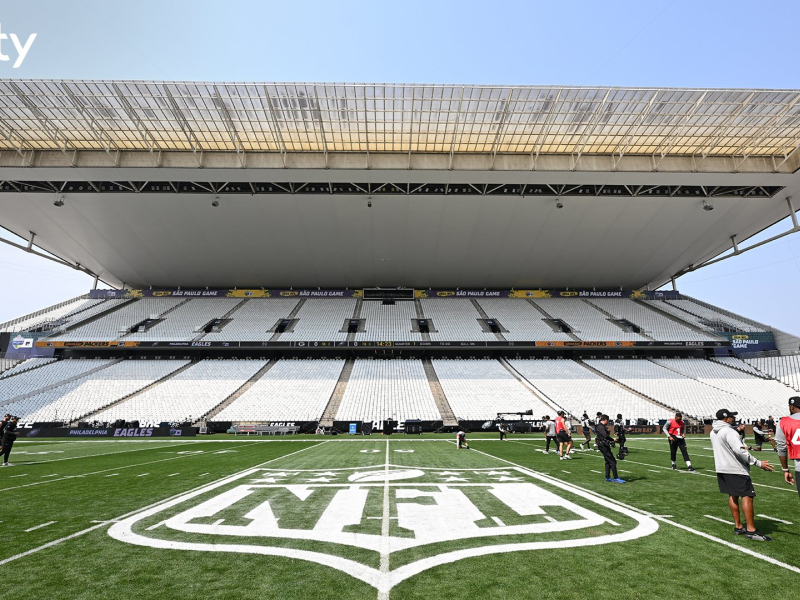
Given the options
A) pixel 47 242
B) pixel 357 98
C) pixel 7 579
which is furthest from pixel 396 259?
pixel 7 579

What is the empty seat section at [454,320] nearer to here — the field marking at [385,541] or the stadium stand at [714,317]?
the stadium stand at [714,317]

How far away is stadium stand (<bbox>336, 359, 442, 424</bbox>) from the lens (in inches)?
1202

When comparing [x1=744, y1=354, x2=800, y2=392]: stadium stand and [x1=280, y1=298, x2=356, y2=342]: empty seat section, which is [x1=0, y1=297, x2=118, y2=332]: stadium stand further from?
[x1=744, y1=354, x2=800, y2=392]: stadium stand

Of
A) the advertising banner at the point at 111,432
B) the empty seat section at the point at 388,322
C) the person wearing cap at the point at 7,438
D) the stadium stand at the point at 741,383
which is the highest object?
the empty seat section at the point at 388,322

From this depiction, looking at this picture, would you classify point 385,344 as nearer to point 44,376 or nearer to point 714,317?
point 44,376

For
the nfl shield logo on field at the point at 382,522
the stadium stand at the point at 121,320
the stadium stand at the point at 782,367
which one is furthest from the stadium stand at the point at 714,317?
the stadium stand at the point at 121,320

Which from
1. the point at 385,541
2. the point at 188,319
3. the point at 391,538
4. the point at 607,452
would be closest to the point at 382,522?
the point at 391,538

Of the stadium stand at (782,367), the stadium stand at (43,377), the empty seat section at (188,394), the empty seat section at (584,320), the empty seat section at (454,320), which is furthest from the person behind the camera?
the empty seat section at (584,320)

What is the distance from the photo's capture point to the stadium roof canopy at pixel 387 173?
80.9ft

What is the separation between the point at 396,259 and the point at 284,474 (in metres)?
33.2

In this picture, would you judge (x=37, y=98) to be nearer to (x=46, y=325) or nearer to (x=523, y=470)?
(x=46, y=325)

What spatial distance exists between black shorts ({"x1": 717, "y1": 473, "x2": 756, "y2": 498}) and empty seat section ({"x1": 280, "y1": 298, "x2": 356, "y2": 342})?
1417 inches

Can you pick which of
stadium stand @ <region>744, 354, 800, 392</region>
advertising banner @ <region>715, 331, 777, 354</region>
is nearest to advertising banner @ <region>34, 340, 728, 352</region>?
advertising banner @ <region>715, 331, 777, 354</region>

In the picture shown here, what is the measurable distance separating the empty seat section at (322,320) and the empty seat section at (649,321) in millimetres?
30314
